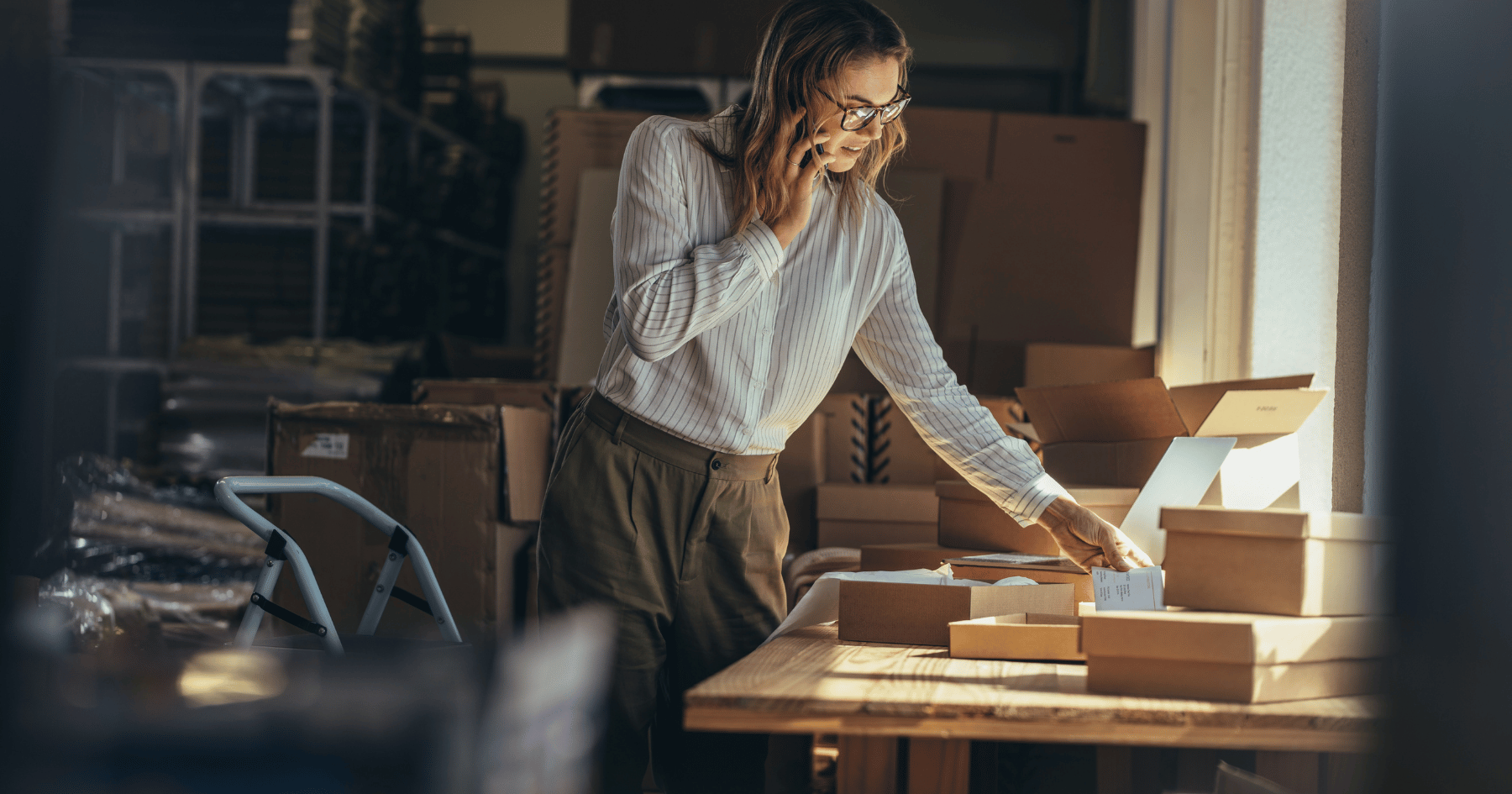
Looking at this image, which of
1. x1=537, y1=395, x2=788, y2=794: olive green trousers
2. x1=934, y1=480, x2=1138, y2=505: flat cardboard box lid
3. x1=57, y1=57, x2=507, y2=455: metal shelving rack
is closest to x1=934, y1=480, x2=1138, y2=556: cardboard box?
Result: x1=934, y1=480, x2=1138, y2=505: flat cardboard box lid

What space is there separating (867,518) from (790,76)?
1.51m

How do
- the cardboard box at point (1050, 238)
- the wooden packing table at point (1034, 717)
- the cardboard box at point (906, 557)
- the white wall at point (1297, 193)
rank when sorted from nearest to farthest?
the wooden packing table at point (1034, 717)
the cardboard box at point (906, 557)
the white wall at point (1297, 193)
the cardboard box at point (1050, 238)

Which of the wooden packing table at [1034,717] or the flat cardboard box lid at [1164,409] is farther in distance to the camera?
the flat cardboard box lid at [1164,409]

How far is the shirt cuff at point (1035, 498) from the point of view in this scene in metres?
1.54

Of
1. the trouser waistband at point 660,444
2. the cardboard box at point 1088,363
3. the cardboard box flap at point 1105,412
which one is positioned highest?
the cardboard box at point 1088,363

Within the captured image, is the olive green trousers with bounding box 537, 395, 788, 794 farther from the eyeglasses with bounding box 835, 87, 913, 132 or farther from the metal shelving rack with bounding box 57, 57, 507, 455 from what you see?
the metal shelving rack with bounding box 57, 57, 507, 455

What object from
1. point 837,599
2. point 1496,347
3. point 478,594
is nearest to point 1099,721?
point 1496,347

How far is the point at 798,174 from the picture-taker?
4.68 feet

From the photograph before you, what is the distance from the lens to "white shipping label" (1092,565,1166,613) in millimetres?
1216

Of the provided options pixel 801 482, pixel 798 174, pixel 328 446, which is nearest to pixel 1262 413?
pixel 798 174

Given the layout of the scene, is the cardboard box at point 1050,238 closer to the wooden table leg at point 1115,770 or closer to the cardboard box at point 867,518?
the cardboard box at point 867,518

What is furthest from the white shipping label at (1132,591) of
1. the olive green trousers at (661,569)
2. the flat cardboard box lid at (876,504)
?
the flat cardboard box lid at (876,504)

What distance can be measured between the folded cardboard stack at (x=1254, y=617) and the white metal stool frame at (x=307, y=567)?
131 cm

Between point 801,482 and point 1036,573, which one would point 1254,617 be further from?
point 801,482
